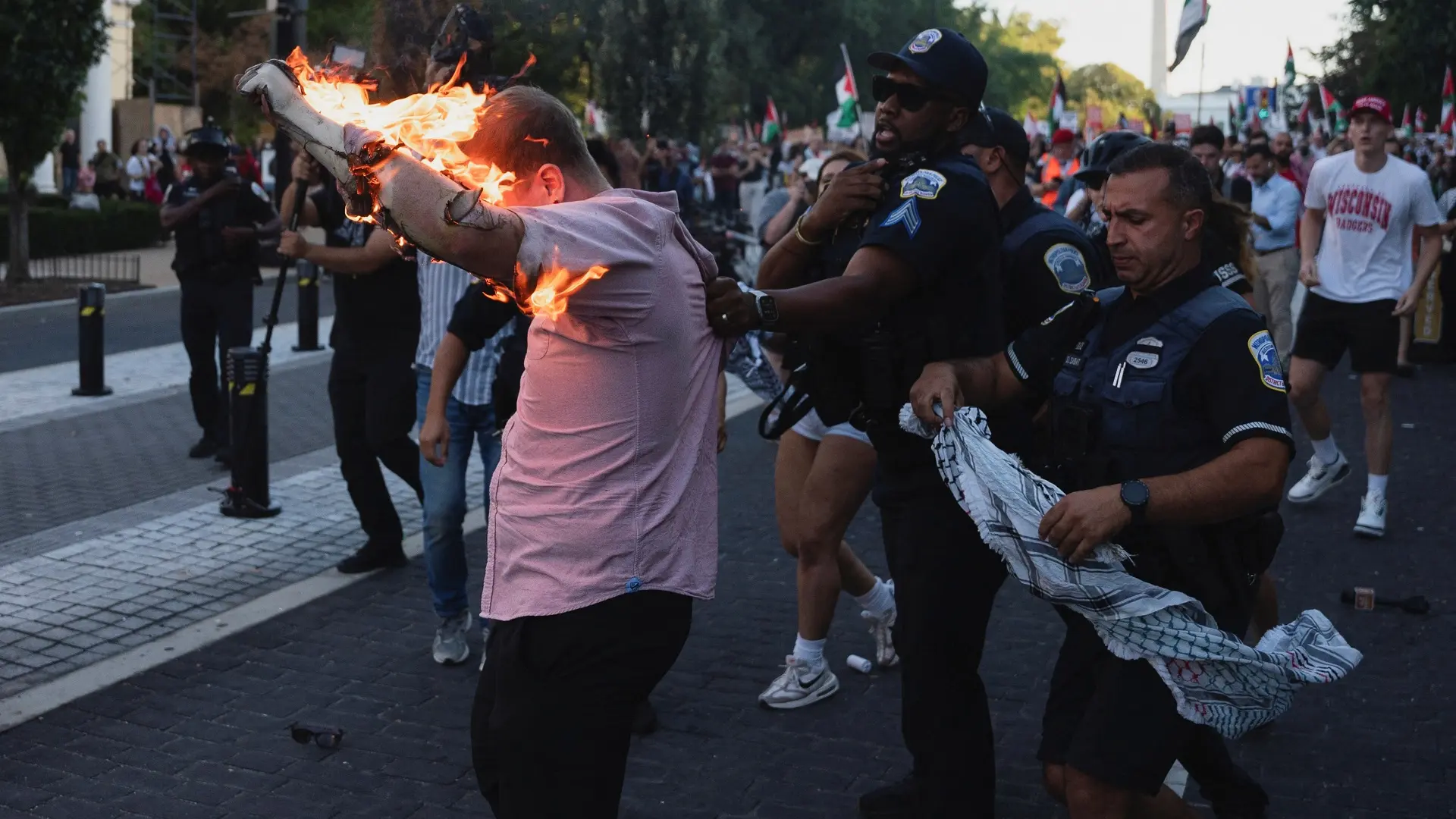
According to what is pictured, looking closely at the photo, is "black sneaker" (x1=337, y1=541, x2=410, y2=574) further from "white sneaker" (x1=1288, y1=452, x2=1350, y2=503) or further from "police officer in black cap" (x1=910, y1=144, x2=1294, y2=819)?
"white sneaker" (x1=1288, y1=452, x2=1350, y2=503)

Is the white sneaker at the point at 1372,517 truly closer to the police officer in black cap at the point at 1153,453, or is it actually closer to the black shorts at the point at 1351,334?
the black shorts at the point at 1351,334

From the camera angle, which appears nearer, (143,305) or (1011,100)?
(143,305)

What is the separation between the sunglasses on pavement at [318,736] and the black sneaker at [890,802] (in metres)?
1.73

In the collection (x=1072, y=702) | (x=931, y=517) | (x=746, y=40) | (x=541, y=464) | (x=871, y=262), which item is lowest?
(x=1072, y=702)

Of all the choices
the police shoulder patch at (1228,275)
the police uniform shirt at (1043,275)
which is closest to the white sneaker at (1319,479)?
the police shoulder patch at (1228,275)

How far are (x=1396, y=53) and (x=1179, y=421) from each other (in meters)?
47.5

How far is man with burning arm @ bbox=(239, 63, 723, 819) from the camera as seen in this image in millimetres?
2855

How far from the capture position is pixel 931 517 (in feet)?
13.2

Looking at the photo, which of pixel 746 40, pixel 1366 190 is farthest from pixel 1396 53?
pixel 1366 190

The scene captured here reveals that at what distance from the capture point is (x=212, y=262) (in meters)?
9.38

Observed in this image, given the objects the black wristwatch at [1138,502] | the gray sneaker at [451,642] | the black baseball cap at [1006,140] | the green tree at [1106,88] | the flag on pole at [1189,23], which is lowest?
the gray sneaker at [451,642]

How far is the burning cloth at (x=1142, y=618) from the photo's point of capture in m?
3.22

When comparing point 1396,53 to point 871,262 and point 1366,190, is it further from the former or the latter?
point 871,262

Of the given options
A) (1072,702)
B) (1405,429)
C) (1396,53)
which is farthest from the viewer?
(1396,53)
